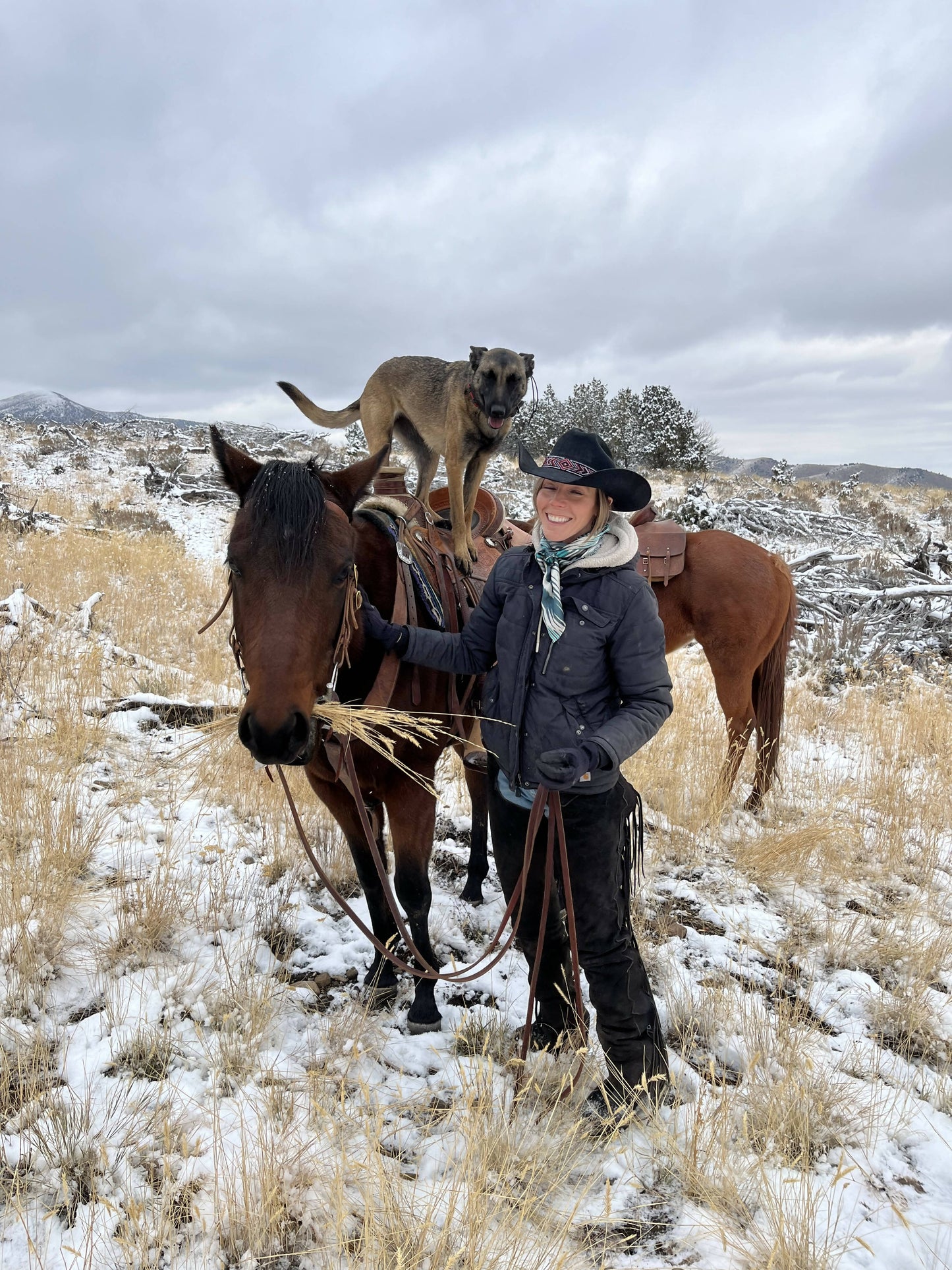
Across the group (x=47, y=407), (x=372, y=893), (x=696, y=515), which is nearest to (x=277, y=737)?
(x=372, y=893)

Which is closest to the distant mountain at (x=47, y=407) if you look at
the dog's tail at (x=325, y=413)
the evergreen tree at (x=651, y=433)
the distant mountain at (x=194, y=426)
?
the distant mountain at (x=194, y=426)

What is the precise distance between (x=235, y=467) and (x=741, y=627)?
12.9 feet

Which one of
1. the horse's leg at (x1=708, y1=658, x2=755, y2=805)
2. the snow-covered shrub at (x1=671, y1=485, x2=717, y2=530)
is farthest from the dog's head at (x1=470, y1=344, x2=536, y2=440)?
the snow-covered shrub at (x1=671, y1=485, x2=717, y2=530)

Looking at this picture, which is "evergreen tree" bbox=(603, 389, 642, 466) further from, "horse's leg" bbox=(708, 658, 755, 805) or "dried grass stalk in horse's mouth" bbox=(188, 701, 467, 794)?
"dried grass stalk in horse's mouth" bbox=(188, 701, 467, 794)

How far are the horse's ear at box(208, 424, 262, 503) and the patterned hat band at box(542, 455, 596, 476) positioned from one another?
39.0 inches

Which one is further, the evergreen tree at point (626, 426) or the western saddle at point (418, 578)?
the evergreen tree at point (626, 426)

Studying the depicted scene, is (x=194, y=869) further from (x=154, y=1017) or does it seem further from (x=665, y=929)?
(x=665, y=929)

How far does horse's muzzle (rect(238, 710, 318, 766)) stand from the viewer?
1595mm

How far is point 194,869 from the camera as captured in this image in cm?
328

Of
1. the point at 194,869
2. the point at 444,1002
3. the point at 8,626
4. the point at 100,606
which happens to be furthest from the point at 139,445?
the point at 444,1002

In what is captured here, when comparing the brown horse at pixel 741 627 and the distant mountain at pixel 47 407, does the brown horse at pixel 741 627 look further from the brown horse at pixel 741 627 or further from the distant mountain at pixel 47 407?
the distant mountain at pixel 47 407

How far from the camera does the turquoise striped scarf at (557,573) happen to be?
6.40ft

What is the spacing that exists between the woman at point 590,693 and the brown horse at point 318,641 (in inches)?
14.8

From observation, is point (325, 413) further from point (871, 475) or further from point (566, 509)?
point (871, 475)
